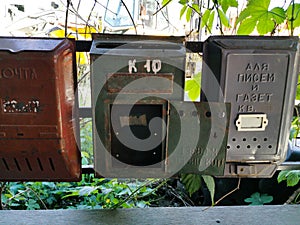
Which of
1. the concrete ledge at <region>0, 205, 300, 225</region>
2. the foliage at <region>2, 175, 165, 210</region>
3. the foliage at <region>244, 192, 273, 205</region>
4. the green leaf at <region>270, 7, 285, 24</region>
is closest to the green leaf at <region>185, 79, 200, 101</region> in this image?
the green leaf at <region>270, 7, 285, 24</region>

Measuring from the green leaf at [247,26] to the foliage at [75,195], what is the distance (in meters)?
0.74

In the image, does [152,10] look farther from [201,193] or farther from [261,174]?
[201,193]

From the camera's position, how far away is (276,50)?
692 millimetres

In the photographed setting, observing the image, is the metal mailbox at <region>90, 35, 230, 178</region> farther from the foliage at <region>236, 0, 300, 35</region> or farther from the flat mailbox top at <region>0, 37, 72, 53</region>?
the foliage at <region>236, 0, 300, 35</region>

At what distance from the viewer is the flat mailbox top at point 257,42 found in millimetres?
699

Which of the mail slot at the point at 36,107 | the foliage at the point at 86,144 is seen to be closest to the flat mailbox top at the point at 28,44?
the mail slot at the point at 36,107

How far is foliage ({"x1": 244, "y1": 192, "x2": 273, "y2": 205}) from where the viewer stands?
4.59 feet

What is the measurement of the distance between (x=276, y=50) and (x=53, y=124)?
1.78ft

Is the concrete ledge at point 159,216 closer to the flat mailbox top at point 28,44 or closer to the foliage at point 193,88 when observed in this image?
the foliage at point 193,88

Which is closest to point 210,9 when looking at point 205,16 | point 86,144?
point 205,16

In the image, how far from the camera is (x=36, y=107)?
0.66m

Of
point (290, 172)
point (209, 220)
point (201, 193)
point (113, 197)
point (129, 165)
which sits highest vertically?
point (129, 165)

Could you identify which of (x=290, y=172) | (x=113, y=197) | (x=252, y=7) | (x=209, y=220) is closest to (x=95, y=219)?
(x=209, y=220)

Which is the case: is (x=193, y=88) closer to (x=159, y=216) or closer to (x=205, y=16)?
(x=205, y=16)
